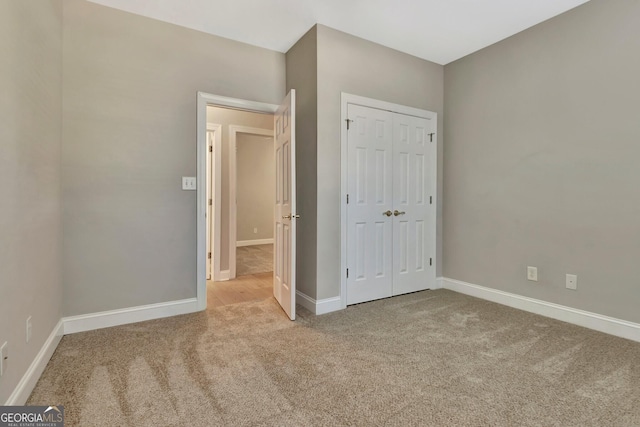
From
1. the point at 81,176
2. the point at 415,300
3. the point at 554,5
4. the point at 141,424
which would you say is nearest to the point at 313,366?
the point at 141,424

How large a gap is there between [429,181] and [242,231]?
507cm

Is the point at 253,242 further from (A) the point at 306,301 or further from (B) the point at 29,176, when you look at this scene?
(B) the point at 29,176

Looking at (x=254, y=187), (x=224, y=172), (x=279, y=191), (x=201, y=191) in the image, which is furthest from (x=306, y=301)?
(x=254, y=187)

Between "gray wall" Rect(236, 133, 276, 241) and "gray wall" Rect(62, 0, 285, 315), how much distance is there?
4516 millimetres

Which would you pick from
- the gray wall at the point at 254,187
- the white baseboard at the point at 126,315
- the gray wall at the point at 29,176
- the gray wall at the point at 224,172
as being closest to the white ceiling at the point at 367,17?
the gray wall at the point at 29,176

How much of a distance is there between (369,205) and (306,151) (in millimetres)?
841

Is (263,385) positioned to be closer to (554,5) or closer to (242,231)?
(554,5)

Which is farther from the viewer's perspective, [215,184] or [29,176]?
[215,184]

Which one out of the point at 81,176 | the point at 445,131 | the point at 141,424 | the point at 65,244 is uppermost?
the point at 445,131

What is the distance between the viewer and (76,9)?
246 centimetres

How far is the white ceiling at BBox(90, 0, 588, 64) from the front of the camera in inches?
101

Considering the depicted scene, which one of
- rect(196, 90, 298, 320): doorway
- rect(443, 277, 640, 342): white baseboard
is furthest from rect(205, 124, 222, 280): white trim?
rect(443, 277, 640, 342): white baseboard

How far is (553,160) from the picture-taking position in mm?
2777

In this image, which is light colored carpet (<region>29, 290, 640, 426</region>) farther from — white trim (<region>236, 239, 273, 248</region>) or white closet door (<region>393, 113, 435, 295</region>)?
white trim (<region>236, 239, 273, 248</region>)
